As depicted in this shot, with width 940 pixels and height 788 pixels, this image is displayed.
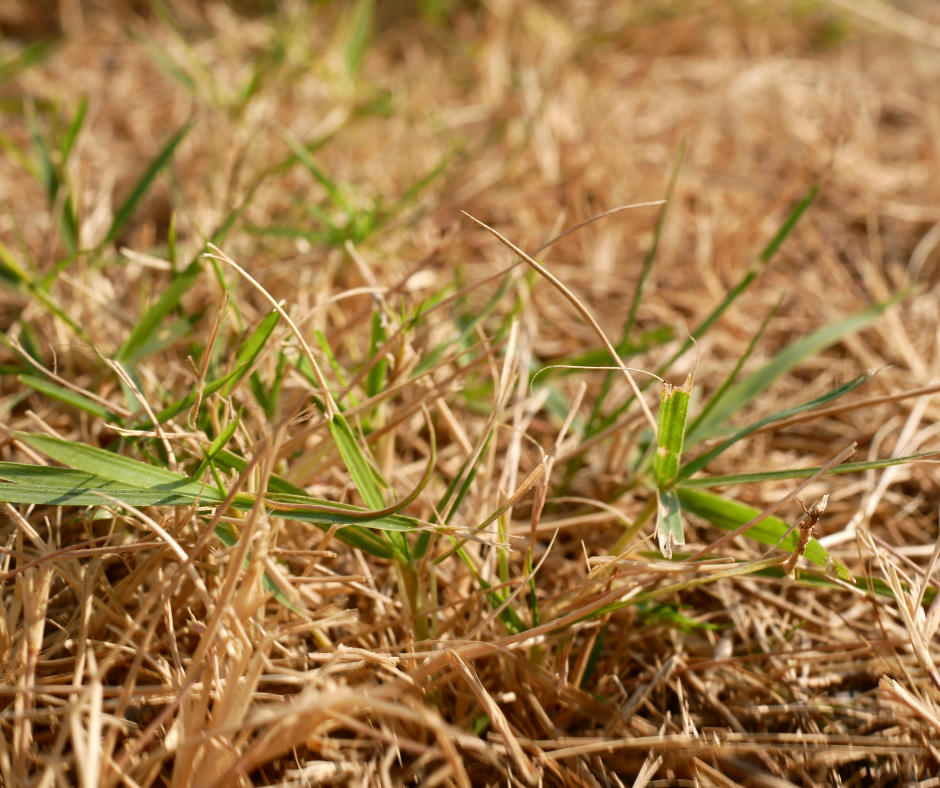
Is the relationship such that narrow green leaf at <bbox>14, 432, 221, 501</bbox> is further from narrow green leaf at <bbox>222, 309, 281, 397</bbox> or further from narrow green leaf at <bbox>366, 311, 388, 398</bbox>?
narrow green leaf at <bbox>366, 311, 388, 398</bbox>

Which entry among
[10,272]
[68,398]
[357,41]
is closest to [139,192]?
[10,272]

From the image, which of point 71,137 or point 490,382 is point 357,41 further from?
point 490,382

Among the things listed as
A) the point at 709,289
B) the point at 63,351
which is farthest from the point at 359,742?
the point at 709,289

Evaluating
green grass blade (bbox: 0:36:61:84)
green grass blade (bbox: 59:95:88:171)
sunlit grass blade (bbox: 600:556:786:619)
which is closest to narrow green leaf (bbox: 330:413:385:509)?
sunlit grass blade (bbox: 600:556:786:619)

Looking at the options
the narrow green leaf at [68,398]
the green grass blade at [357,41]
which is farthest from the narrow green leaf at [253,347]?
the green grass blade at [357,41]

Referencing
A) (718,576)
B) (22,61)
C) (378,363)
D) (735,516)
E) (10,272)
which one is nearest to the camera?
(718,576)

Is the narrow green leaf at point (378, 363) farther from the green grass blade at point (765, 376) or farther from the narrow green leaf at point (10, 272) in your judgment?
the narrow green leaf at point (10, 272)

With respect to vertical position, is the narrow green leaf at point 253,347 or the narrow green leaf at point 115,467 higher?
the narrow green leaf at point 253,347
